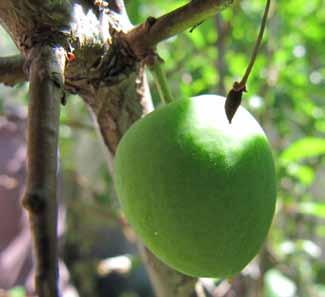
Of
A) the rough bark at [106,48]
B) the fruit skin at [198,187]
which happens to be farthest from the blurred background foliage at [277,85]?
the fruit skin at [198,187]

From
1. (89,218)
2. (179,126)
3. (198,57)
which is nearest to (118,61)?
(179,126)

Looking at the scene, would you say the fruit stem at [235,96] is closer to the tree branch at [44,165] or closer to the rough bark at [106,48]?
the rough bark at [106,48]

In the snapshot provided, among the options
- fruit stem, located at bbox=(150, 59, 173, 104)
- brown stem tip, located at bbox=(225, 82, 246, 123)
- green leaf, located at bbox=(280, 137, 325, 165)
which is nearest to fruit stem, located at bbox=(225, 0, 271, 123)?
brown stem tip, located at bbox=(225, 82, 246, 123)

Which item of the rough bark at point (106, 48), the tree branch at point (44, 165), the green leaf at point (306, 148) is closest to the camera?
the tree branch at point (44, 165)

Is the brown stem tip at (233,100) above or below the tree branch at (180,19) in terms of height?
below

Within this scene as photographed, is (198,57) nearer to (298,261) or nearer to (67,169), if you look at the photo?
(298,261)

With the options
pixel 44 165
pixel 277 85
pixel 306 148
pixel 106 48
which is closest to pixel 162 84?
pixel 106 48

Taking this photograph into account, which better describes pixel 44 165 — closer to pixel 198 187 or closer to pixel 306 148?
pixel 198 187
